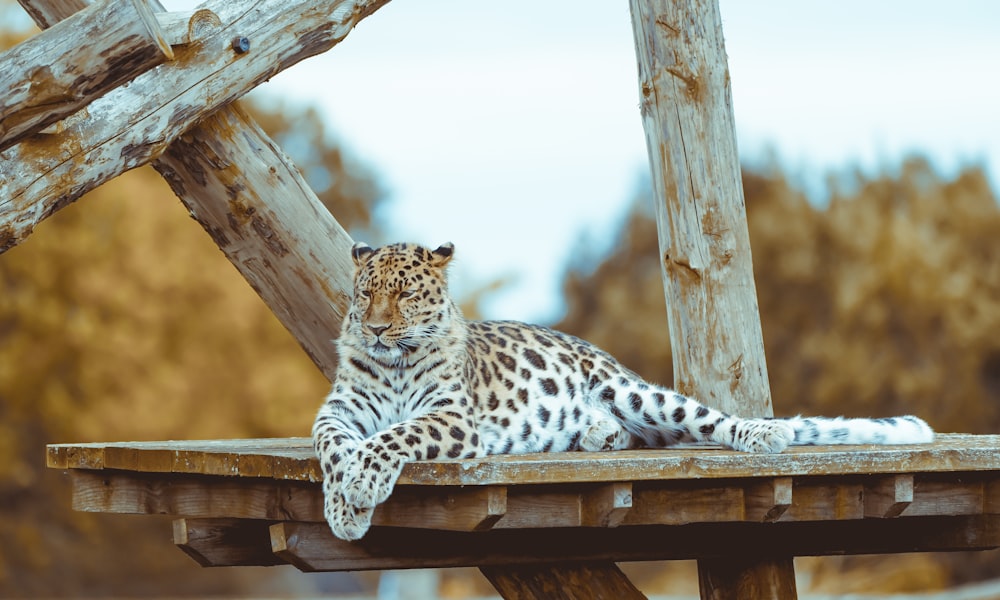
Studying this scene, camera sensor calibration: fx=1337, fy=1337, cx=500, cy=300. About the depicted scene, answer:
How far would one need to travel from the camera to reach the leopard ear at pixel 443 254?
5469mm

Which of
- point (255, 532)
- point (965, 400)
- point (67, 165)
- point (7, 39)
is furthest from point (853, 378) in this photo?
point (67, 165)

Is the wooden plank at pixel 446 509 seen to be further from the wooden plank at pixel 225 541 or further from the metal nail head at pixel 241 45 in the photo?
the metal nail head at pixel 241 45

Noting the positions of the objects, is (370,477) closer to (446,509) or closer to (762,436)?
(446,509)

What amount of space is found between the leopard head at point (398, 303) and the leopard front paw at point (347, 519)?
77cm

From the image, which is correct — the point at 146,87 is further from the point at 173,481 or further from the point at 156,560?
the point at 156,560

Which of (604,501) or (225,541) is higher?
(604,501)

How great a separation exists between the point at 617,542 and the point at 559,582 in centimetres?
30

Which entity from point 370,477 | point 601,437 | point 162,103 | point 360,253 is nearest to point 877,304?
point 601,437

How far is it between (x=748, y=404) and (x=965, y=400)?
14.4 metres

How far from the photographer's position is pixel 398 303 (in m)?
5.20

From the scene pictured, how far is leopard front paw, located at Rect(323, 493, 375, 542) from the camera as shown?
4547 millimetres

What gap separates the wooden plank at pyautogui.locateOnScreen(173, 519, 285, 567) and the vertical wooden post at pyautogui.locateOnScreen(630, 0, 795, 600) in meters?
2.08

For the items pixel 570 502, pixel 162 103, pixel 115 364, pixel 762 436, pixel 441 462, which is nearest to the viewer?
pixel 441 462

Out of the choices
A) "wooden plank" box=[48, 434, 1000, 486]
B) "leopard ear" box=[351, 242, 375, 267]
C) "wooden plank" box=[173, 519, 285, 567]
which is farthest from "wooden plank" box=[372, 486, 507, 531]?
"wooden plank" box=[173, 519, 285, 567]
